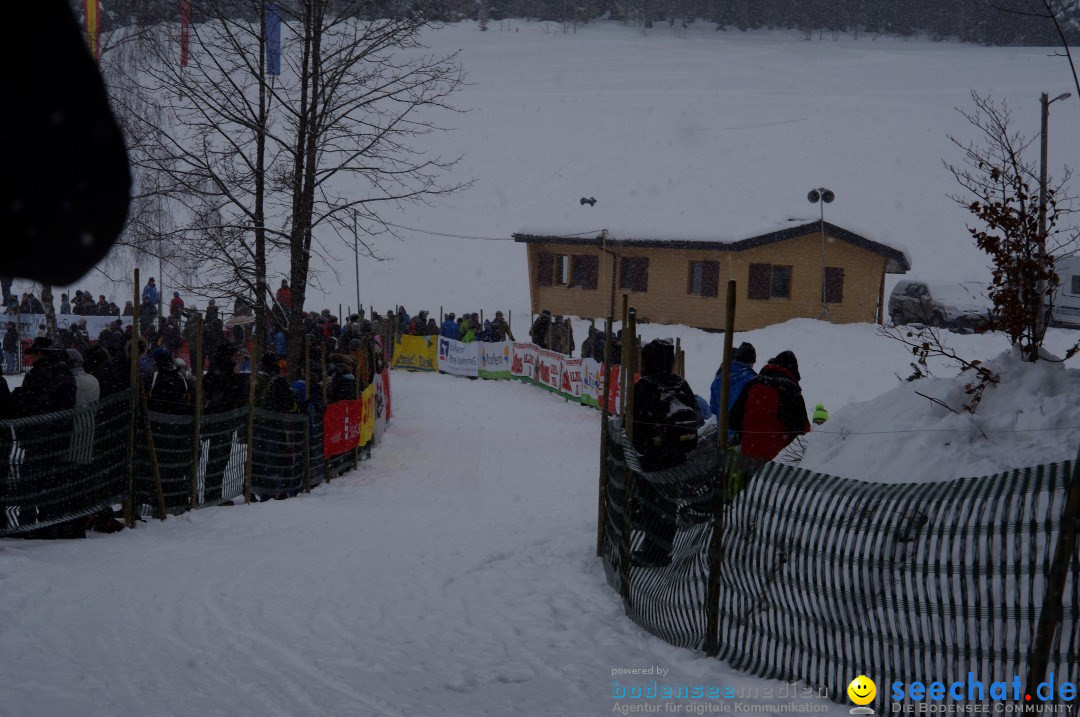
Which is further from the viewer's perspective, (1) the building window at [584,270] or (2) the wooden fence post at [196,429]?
(1) the building window at [584,270]

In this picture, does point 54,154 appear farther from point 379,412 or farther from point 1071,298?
point 1071,298

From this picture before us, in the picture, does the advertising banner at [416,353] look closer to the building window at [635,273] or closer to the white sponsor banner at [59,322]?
the building window at [635,273]

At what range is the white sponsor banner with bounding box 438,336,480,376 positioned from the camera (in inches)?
1195

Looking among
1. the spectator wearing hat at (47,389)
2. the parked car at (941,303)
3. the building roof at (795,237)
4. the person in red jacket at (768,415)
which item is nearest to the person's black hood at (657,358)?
the person in red jacket at (768,415)

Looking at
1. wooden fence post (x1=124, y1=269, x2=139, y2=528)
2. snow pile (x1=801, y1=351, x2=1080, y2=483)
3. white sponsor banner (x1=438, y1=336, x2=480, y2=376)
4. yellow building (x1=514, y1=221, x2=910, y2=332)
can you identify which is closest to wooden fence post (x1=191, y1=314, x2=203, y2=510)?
wooden fence post (x1=124, y1=269, x2=139, y2=528)

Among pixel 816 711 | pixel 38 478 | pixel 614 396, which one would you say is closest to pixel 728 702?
pixel 816 711

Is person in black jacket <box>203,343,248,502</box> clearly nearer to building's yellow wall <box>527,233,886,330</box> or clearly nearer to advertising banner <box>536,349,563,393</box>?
advertising banner <box>536,349,563,393</box>

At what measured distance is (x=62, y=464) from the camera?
845 centimetres

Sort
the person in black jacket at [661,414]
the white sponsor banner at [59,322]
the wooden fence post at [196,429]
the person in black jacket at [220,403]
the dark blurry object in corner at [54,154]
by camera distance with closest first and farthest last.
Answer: the dark blurry object in corner at [54,154], the person in black jacket at [661,414], the wooden fence post at [196,429], the person in black jacket at [220,403], the white sponsor banner at [59,322]

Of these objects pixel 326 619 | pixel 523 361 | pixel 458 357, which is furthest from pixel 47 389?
pixel 458 357

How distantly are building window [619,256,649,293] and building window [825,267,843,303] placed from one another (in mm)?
6560

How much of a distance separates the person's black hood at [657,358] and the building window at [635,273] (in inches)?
1161

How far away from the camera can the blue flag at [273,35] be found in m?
15.0

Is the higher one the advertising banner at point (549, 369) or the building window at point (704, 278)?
the building window at point (704, 278)
